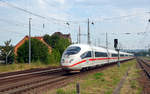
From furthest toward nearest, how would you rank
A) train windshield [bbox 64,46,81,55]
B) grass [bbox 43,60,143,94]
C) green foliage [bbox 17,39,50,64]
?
green foliage [bbox 17,39,50,64] < train windshield [bbox 64,46,81,55] < grass [bbox 43,60,143,94]

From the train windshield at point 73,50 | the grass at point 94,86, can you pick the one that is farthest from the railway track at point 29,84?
the train windshield at point 73,50

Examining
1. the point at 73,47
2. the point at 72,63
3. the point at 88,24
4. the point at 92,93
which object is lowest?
the point at 92,93

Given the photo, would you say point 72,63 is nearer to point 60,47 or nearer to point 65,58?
point 65,58

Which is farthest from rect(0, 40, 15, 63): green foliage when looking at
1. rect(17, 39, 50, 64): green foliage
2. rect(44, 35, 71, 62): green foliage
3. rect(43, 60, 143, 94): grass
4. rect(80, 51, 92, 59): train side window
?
rect(43, 60, 143, 94): grass

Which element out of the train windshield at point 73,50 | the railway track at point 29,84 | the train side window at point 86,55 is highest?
the train windshield at point 73,50

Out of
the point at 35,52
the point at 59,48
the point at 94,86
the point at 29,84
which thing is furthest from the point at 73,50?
the point at 59,48

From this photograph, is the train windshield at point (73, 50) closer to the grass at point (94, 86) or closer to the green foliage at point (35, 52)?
the grass at point (94, 86)

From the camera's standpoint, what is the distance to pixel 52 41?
8519cm

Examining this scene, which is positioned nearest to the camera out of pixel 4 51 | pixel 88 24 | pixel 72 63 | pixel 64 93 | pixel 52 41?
pixel 64 93

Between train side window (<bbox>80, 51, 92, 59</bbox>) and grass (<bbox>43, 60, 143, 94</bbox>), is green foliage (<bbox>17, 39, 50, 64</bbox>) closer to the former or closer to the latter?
train side window (<bbox>80, 51, 92, 59</bbox>)

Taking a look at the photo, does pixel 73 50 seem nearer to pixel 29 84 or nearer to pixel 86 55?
pixel 86 55

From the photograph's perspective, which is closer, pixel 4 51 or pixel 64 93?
pixel 64 93

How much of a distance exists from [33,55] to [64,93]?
37.0 meters

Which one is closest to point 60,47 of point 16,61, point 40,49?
point 40,49
